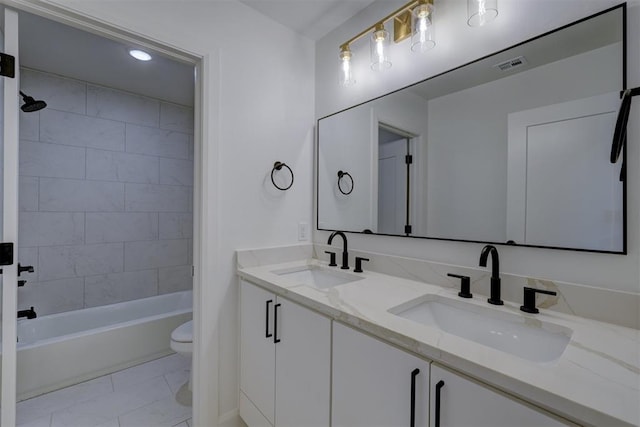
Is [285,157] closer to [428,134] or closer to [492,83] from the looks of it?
[428,134]

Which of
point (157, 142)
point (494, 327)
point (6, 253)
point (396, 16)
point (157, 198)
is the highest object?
point (396, 16)

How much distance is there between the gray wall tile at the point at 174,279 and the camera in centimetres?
304

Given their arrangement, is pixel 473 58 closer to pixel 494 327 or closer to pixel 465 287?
pixel 465 287

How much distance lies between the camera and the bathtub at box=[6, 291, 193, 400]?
190cm

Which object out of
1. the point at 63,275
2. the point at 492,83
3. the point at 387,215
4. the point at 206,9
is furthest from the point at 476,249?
the point at 63,275

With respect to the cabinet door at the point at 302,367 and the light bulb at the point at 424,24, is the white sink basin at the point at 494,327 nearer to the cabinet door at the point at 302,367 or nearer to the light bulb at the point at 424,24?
the cabinet door at the point at 302,367

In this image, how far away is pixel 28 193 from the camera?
2350mm

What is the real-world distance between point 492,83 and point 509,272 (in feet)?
2.62

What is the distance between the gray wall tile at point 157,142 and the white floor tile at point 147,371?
2021mm

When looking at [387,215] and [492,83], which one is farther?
[387,215]

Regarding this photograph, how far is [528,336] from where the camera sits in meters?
0.91

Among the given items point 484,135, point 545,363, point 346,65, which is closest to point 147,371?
point 545,363

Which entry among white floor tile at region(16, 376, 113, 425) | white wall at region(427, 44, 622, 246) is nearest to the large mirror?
white wall at region(427, 44, 622, 246)

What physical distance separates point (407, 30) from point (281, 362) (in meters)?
1.77
